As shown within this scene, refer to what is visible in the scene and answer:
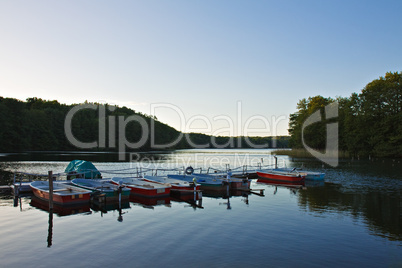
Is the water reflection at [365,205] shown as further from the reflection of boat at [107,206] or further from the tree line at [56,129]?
the tree line at [56,129]

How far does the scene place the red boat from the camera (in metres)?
36.9

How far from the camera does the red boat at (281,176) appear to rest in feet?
121

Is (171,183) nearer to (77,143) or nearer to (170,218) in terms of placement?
(170,218)

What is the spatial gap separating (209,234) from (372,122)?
76787 millimetres

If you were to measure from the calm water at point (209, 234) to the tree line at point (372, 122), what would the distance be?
185 ft

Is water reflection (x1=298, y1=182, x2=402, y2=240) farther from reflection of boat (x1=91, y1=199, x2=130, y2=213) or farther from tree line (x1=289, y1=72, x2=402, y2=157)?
tree line (x1=289, y1=72, x2=402, y2=157)

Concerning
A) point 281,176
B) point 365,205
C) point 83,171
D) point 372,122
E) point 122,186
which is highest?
point 372,122

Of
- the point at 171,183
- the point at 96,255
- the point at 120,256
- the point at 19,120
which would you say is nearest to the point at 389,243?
the point at 120,256

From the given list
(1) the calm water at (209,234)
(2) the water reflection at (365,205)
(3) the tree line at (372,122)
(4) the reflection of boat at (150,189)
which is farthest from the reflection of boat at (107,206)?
(3) the tree line at (372,122)

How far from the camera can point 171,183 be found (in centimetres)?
2748

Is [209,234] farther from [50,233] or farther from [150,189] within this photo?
[150,189]

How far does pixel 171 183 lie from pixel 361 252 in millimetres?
17013

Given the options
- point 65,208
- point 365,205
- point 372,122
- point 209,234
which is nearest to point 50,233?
point 65,208

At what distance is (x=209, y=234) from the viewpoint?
1574 cm
